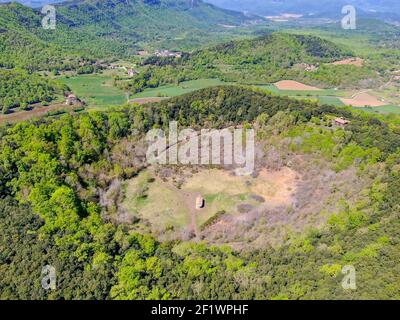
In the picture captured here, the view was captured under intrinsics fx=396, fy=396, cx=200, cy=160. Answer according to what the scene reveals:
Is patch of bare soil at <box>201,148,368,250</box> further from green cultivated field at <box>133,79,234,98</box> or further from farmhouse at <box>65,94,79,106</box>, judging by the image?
farmhouse at <box>65,94,79,106</box>

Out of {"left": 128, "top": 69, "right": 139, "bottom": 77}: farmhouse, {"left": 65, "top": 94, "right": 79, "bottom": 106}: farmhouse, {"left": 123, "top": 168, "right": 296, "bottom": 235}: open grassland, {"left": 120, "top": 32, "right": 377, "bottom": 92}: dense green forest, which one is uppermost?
{"left": 120, "top": 32, "right": 377, "bottom": 92}: dense green forest

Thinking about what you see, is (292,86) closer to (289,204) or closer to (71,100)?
(71,100)

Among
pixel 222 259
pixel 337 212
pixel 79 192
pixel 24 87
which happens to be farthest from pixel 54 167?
pixel 24 87

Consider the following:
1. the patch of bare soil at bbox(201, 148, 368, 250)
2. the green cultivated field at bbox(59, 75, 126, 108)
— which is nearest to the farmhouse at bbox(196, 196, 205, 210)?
the patch of bare soil at bbox(201, 148, 368, 250)

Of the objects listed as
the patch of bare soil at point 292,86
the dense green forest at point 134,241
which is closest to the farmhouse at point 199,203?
the dense green forest at point 134,241

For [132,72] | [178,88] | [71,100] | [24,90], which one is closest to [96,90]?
[71,100]

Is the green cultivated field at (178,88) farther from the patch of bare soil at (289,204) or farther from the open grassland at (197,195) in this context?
the patch of bare soil at (289,204)
